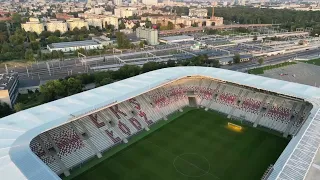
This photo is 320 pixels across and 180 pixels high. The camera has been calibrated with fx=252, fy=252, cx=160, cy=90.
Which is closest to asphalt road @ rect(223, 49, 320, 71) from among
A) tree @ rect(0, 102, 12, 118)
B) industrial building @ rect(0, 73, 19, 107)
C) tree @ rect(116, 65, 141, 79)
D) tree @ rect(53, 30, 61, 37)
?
tree @ rect(116, 65, 141, 79)

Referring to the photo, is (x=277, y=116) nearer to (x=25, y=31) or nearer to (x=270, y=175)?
Result: (x=270, y=175)

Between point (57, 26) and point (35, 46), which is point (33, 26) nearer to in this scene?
point (57, 26)

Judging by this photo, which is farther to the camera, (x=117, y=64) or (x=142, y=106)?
(x=117, y=64)

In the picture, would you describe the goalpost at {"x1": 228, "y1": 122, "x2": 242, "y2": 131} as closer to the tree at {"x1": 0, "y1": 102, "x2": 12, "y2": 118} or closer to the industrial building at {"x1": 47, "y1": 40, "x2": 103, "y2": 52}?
the tree at {"x1": 0, "y1": 102, "x2": 12, "y2": 118}

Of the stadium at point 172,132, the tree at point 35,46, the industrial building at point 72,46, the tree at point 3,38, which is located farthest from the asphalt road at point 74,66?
the stadium at point 172,132

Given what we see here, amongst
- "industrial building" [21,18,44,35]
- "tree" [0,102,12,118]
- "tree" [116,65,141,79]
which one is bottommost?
"tree" [0,102,12,118]

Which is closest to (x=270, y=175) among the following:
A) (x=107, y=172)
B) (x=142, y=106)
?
(x=107, y=172)

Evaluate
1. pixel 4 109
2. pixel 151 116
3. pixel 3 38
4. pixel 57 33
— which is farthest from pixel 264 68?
pixel 3 38
